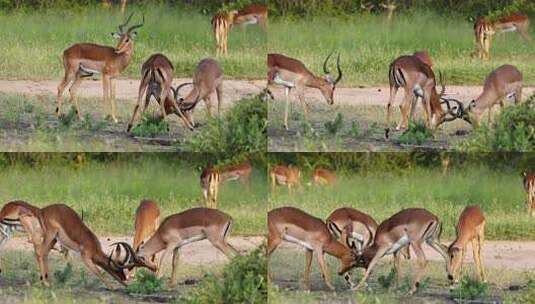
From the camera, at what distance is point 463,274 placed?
665 cm

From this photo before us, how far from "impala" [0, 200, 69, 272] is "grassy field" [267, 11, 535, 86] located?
187 centimetres

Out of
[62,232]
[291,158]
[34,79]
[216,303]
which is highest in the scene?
[34,79]

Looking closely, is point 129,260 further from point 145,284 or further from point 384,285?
point 384,285

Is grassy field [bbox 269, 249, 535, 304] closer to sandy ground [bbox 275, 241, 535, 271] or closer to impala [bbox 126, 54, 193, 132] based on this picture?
sandy ground [bbox 275, 241, 535, 271]

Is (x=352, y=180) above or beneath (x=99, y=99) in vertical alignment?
beneath

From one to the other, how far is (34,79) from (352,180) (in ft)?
6.64

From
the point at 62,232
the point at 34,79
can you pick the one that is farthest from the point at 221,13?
the point at 62,232

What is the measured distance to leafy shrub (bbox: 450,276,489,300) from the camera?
6.61 meters

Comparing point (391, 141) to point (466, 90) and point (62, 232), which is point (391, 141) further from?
point (62, 232)

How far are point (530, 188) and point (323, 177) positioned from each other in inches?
49.7

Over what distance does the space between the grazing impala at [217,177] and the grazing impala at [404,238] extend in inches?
34.3

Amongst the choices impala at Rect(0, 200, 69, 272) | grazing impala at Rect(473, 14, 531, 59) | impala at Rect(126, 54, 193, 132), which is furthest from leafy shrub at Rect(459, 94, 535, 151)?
impala at Rect(0, 200, 69, 272)

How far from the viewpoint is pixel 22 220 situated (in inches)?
257

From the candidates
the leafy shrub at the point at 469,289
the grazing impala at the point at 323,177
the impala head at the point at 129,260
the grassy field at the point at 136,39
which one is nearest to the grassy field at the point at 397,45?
the grassy field at the point at 136,39
